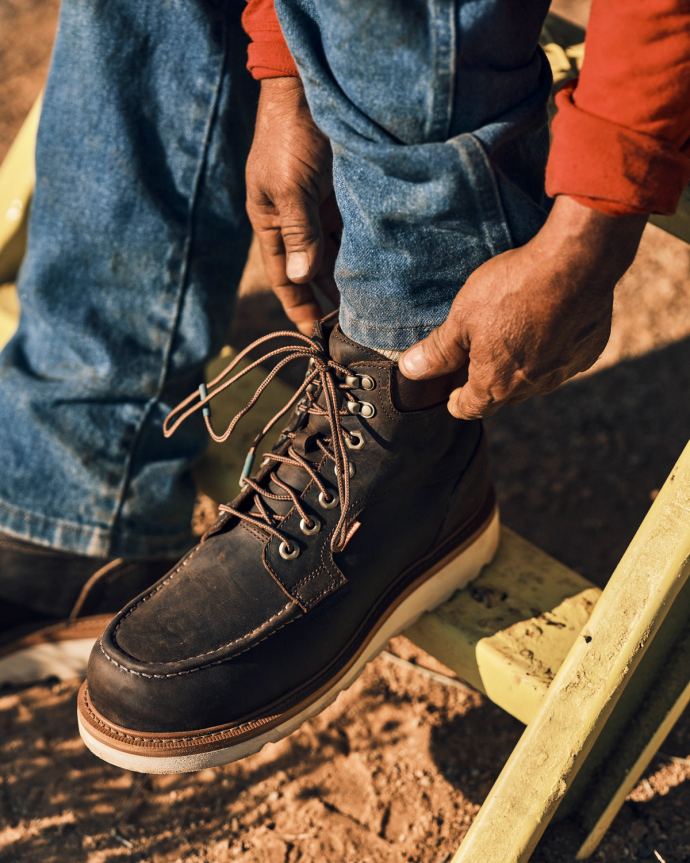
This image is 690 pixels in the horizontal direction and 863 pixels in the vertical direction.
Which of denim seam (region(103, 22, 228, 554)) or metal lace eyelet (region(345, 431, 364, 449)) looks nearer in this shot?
metal lace eyelet (region(345, 431, 364, 449))

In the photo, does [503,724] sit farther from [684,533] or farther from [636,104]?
[636,104]

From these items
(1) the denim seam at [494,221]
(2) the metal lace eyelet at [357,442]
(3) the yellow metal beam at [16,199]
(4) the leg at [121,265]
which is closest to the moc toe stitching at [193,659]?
(2) the metal lace eyelet at [357,442]

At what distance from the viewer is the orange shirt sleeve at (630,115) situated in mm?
648

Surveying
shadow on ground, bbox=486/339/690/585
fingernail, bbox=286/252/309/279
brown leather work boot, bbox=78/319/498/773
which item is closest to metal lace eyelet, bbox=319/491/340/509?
brown leather work boot, bbox=78/319/498/773

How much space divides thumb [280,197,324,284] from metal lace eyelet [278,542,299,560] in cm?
44

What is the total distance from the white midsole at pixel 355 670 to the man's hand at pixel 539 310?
1.26 ft

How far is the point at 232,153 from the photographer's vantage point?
1.27 meters

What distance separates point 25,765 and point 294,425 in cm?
88

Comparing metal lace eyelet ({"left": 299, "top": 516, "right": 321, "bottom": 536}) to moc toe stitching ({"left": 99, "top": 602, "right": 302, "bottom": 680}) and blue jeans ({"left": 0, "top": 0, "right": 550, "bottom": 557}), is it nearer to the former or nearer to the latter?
moc toe stitching ({"left": 99, "top": 602, "right": 302, "bottom": 680})

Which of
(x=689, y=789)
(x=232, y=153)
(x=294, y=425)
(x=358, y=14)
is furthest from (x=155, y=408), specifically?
(x=689, y=789)

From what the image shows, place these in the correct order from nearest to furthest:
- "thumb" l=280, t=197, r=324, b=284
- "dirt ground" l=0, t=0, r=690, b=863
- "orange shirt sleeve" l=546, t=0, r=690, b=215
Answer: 1. "orange shirt sleeve" l=546, t=0, r=690, b=215
2. "thumb" l=280, t=197, r=324, b=284
3. "dirt ground" l=0, t=0, r=690, b=863

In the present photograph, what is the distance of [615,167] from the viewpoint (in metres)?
0.67

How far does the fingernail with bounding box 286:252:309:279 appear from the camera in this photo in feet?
3.55

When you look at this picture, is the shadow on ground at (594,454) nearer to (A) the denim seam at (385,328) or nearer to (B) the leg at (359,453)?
(B) the leg at (359,453)
